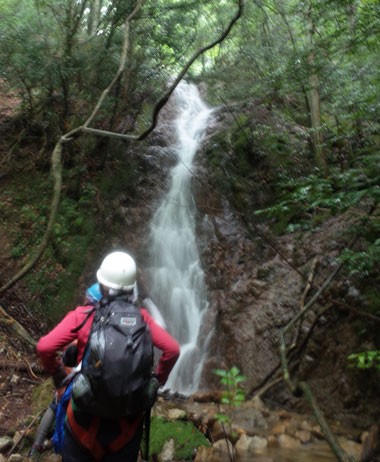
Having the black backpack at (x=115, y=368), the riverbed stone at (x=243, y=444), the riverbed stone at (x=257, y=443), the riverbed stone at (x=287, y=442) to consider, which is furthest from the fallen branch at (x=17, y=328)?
the black backpack at (x=115, y=368)

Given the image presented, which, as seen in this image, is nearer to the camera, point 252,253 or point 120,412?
point 120,412

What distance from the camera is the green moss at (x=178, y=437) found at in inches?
130

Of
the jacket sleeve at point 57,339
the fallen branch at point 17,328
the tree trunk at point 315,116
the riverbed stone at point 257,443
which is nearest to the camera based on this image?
the jacket sleeve at point 57,339

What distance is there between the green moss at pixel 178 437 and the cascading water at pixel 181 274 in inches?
87.3

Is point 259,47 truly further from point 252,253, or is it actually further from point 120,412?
point 120,412

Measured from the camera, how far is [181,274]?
782 centimetres

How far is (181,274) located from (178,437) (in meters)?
4.50

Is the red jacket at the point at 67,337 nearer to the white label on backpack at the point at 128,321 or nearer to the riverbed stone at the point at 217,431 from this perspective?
the white label on backpack at the point at 128,321

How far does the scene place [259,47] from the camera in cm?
916

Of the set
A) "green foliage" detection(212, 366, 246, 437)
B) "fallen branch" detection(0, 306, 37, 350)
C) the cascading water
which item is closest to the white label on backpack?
"green foliage" detection(212, 366, 246, 437)

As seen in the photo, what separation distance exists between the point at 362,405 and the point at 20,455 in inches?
152

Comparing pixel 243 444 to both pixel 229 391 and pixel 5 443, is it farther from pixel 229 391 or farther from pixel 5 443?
pixel 5 443

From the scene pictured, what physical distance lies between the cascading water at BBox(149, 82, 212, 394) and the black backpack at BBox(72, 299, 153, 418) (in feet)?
14.3

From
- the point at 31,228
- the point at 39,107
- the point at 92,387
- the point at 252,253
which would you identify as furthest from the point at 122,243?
the point at 92,387
